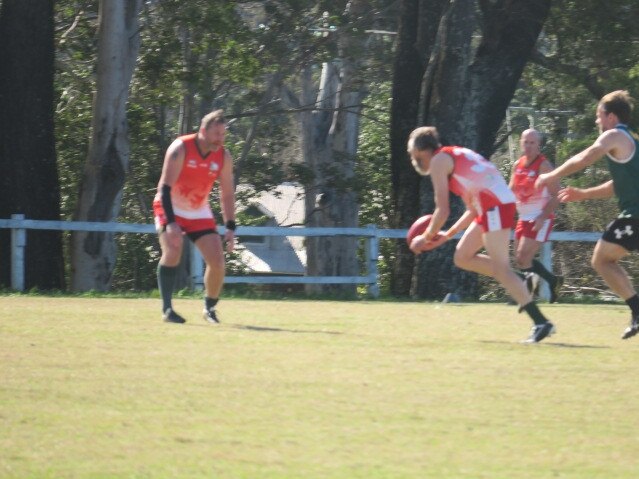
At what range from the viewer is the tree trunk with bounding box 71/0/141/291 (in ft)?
79.7

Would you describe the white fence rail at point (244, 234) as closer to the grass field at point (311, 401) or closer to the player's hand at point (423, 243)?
the grass field at point (311, 401)

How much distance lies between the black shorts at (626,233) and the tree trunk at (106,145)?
47.8 feet

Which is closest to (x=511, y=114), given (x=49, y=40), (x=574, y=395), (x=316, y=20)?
(x=316, y=20)

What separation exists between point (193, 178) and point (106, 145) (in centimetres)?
1255

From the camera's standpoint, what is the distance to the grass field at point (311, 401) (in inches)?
250

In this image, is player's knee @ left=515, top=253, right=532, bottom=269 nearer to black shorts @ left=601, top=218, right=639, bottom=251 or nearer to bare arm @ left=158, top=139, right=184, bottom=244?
black shorts @ left=601, top=218, right=639, bottom=251

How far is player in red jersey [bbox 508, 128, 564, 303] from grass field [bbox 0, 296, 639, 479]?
2650 millimetres

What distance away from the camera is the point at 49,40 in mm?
22484

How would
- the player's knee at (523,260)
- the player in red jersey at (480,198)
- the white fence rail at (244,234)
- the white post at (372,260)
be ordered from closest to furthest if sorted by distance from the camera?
the player in red jersey at (480,198) → the player's knee at (523,260) → the white fence rail at (244,234) → the white post at (372,260)

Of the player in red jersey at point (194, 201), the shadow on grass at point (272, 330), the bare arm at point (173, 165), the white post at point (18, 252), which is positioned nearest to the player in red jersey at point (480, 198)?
the shadow on grass at point (272, 330)

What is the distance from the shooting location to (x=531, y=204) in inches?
614

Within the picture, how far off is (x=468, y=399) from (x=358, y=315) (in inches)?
254

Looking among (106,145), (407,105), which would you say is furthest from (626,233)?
(407,105)

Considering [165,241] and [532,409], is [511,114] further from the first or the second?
[532,409]
